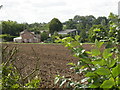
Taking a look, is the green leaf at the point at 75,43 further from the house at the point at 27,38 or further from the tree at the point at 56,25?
the house at the point at 27,38

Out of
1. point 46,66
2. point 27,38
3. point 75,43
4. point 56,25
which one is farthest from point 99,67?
point 27,38

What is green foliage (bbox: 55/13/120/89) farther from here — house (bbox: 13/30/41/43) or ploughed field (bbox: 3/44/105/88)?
house (bbox: 13/30/41/43)

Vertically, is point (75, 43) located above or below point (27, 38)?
above

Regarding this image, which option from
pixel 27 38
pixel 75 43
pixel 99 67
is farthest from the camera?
pixel 27 38

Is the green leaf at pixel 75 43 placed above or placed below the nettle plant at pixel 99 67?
above

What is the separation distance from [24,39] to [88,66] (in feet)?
132

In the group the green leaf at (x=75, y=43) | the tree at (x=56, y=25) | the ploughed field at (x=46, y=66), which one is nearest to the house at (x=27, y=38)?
the tree at (x=56, y=25)

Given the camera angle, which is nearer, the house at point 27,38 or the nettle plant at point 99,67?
the nettle plant at point 99,67

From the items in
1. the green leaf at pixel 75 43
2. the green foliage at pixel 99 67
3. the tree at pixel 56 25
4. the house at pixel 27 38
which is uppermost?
the tree at pixel 56 25

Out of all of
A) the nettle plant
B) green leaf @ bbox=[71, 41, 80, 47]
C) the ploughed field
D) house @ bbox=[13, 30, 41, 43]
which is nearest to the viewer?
the nettle plant

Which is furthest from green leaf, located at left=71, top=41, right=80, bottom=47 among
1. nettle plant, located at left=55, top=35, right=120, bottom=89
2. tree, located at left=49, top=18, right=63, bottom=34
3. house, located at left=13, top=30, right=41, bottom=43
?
house, located at left=13, top=30, right=41, bottom=43

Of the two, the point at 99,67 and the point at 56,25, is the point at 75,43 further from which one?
the point at 56,25

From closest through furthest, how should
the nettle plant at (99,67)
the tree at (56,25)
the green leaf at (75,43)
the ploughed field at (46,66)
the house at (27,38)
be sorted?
the nettle plant at (99,67)
the green leaf at (75,43)
the ploughed field at (46,66)
the tree at (56,25)
the house at (27,38)

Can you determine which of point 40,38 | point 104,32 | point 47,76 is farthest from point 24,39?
point 104,32
